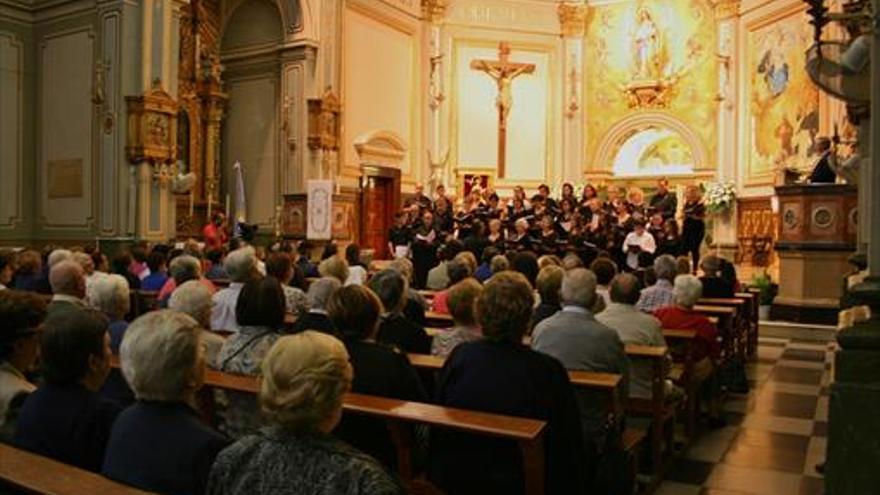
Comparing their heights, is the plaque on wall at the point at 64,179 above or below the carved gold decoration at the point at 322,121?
below

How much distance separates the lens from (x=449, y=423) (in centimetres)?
254

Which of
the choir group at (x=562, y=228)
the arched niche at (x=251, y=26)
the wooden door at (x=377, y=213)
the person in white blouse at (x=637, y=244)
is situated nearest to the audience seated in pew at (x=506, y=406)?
the choir group at (x=562, y=228)

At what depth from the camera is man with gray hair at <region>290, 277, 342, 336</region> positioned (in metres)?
4.20

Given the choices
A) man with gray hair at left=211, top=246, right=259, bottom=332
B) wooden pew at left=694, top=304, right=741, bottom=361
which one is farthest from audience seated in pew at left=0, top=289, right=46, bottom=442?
wooden pew at left=694, top=304, right=741, bottom=361

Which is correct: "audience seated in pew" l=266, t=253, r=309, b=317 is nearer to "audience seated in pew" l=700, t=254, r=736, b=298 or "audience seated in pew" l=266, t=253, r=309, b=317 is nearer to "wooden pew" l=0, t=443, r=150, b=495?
"wooden pew" l=0, t=443, r=150, b=495

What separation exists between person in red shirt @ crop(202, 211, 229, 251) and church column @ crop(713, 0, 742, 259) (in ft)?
32.2

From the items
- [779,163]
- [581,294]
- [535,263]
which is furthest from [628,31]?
[581,294]

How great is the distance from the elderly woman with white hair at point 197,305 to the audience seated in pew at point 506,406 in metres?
1.45

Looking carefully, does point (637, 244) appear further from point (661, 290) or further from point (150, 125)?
point (150, 125)

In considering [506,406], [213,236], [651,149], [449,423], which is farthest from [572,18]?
[449,423]

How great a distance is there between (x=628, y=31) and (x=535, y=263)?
12.4m

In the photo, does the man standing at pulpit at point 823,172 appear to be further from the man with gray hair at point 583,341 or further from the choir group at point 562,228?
the man with gray hair at point 583,341

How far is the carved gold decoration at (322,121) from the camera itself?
13.7 metres

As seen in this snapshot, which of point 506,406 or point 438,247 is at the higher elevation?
point 438,247
